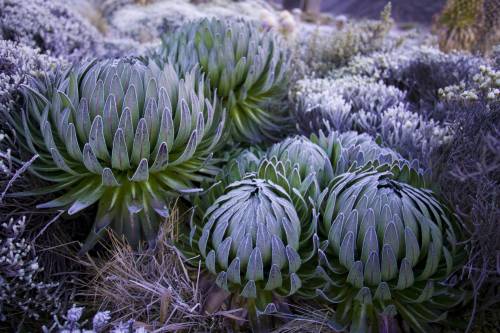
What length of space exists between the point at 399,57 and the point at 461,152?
2.26m

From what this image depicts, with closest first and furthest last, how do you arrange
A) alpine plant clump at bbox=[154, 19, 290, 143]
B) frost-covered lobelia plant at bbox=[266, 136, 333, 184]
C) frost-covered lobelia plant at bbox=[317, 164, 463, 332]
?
frost-covered lobelia plant at bbox=[317, 164, 463, 332] < frost-covered lobelia plant at bbox=[266, 136, 333, 184] < alpine plant clump at bbox=[154, 19, 290, 143]

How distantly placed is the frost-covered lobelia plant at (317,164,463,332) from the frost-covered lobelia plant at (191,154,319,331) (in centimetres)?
11

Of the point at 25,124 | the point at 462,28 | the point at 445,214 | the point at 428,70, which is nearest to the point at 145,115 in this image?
the point at 25,124

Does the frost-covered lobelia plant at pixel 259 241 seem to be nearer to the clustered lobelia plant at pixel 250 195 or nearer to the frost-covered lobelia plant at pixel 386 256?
the clustered lobelia plant at pixel 250 195

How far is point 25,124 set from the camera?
1.83 metres

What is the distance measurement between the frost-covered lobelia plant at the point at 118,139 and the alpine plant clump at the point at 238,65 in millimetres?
417

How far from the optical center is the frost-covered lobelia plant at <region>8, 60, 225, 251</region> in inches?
70.6

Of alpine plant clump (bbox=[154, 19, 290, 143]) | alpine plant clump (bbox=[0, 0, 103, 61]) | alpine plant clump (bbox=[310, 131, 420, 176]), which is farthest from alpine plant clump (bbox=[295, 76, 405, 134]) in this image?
alpine plant clump (bbox=[0, 0, 103, 61])

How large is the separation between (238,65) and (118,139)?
0.94m

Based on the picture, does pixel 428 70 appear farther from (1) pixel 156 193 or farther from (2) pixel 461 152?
(1) pixel 156 193

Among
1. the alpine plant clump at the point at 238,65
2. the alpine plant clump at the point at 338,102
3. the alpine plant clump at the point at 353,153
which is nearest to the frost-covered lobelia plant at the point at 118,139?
the alpine plant clump at the point at 238,65

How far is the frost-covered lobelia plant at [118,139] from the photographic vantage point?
1.79 metres

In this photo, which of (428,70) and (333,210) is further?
(428,70)

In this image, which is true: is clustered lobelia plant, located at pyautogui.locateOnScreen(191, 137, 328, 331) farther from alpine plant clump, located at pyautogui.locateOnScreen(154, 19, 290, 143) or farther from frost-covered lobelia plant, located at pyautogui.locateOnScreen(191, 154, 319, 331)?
alpine plant clump, located at pyautogui.locateOnScreen(154, 19, 290, 143)
